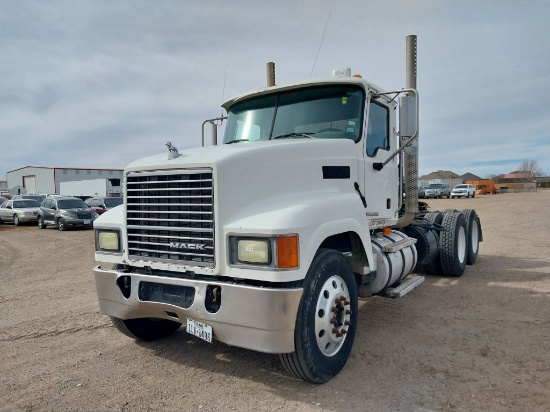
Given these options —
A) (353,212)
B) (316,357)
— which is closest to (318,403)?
(316,357)

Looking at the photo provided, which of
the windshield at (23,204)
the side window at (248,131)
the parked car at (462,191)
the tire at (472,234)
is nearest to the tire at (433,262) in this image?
the tire at (472,234)

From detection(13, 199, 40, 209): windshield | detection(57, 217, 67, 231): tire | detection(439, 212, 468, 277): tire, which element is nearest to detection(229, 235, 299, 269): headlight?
detection(439, 212, 468, 277): tire

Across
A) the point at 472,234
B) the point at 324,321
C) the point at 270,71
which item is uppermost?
the point at 270,71

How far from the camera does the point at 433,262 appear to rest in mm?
7945

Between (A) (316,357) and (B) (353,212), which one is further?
(B) (353,212)

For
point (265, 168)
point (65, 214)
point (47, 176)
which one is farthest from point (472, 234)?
point (47, 176)

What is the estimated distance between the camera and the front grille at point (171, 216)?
349 centimetres

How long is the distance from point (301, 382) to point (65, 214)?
19.1m

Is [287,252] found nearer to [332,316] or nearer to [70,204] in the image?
[332,316]

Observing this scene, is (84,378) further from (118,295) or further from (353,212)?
(353,212)

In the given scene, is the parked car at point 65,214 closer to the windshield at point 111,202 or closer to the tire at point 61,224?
the tire at point 61,224

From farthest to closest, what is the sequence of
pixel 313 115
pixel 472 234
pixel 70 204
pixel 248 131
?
pixel 70 204 < pixel 472 234 < pixel 248 131 < pixel 313 115

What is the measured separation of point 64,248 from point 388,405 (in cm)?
1271

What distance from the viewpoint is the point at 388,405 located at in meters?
3.31
